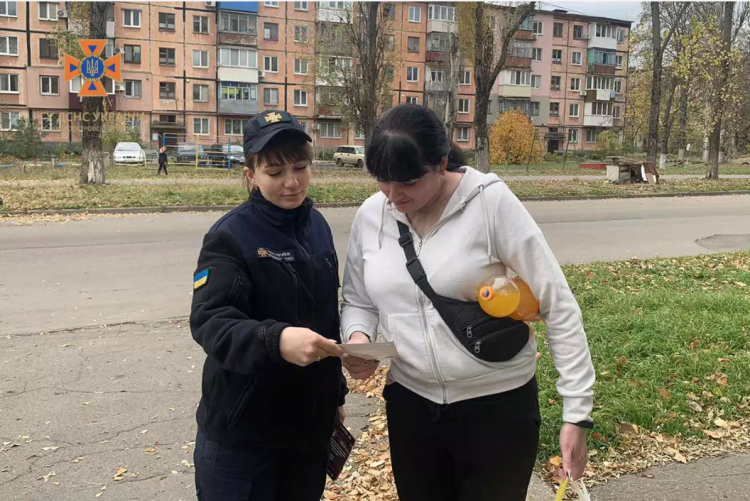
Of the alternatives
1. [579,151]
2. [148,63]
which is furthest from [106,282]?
[579,151]

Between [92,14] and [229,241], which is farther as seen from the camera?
[92,14]

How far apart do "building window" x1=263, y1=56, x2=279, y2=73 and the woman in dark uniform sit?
53.6m

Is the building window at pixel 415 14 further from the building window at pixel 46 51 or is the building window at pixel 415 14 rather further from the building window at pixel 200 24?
the building window at pixel 46 51

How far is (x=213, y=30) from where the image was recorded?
51.3m

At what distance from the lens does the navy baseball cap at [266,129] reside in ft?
6.59

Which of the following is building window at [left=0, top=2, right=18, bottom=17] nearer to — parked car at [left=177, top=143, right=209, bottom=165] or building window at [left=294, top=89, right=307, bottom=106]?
parked car at [left=177, top=143, right=209, bottom=165]

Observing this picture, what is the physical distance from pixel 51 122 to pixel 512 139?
3393cm

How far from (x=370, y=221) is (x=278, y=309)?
1.43 feet

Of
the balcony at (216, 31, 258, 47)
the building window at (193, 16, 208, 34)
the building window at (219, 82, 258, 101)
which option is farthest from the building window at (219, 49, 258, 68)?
the building window at (193, 16, 208, 34)

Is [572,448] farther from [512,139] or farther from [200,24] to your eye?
[200,24]

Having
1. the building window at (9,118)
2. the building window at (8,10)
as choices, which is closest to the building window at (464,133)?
the building window at (9,118)

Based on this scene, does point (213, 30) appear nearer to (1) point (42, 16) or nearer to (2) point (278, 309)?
(1) point (42, 16)

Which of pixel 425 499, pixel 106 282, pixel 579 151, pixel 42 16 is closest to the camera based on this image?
pixel 425 499

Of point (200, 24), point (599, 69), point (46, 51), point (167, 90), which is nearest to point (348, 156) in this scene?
point (167, 90)
